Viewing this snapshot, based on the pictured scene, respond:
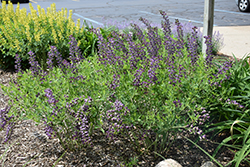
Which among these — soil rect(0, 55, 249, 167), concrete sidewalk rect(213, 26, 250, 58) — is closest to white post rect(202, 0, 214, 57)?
concrete sidewalk rect(213, 26, 250, 58)

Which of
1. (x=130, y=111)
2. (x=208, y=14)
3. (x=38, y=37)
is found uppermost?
(x=208, y=14)

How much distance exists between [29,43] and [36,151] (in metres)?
3.09

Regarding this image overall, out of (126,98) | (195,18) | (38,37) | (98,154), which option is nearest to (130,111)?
(126,98)

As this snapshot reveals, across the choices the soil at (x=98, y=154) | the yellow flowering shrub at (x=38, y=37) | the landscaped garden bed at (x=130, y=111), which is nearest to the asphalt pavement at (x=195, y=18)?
the yellow flowering shrub at (x=38, y=37)

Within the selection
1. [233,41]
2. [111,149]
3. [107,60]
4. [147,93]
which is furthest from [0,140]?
[233,41]

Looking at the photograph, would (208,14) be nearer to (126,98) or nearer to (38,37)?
(126,98)

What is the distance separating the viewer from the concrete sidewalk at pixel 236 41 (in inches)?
274

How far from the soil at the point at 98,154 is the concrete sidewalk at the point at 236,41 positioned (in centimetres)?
423

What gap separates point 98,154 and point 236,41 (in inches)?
261

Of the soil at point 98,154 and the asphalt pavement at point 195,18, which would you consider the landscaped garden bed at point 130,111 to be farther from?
the asphalt pavement at point 195,18

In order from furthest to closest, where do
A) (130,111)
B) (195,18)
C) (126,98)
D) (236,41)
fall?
1. (195,18)
2. (236,41)
3. (126,98)
4. (130,111)

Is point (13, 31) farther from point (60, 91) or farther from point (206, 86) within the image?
point (206, 86)

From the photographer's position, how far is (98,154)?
312 centimetres

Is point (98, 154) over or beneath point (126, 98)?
beneath
